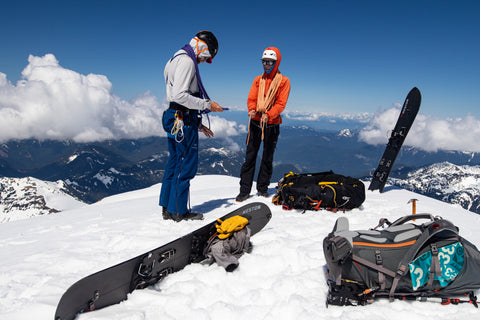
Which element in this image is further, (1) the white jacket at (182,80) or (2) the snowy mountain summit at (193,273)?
(1) the white jacket at (182,80)

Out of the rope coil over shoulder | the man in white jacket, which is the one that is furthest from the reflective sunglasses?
the man in white jacket

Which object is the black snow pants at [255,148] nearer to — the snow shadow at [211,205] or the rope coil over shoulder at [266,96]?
the rope coil over shoulder at [266,96]

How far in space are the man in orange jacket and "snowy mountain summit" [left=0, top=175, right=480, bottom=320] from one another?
1578mm

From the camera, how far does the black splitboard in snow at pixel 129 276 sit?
232 centimetres

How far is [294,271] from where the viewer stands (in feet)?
10.7

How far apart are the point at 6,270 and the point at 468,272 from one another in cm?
569

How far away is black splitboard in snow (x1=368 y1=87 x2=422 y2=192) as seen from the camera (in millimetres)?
8375

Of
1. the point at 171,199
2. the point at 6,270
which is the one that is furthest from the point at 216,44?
the point at 6,270

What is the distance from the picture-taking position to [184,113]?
4.75m

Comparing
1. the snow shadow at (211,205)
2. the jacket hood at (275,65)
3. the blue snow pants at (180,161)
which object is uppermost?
the jacket hood at (275,65)

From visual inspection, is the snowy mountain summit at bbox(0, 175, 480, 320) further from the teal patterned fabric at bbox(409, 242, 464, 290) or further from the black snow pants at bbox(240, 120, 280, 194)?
the black snow pants at bbox(240, 120, 280, 194)

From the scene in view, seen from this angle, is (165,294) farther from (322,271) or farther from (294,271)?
(322,271)

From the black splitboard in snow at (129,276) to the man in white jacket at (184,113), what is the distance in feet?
4.98

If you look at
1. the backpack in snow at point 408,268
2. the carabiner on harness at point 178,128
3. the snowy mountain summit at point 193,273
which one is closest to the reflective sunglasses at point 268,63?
the carabiner on harness at point 178,128
